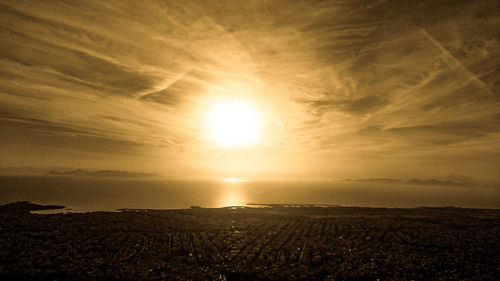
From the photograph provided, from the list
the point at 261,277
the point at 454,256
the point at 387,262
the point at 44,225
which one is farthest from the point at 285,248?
the point at 44,225

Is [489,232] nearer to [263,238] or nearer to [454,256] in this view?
[454,256]

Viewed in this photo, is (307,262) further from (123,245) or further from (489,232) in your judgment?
(489,232)

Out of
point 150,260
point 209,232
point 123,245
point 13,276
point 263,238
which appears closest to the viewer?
point 13,276

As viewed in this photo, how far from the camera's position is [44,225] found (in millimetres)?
27781

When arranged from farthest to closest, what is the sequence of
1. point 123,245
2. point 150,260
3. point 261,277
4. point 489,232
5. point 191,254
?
point 489,232 → point 123,245 → point 191,254 → point 150,260 → point 261,277

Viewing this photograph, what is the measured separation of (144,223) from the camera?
31531 millimetres

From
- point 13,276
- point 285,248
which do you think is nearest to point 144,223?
point 13,276

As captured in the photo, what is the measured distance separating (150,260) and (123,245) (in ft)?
16.8

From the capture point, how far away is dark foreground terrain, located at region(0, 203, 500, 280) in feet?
55.9

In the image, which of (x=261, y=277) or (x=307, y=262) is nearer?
(x=261, y=277)

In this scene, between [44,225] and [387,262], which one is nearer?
[387,262]

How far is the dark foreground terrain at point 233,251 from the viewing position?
17031mm

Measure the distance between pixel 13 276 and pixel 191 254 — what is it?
11.1m

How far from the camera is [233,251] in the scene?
71.9 feet
